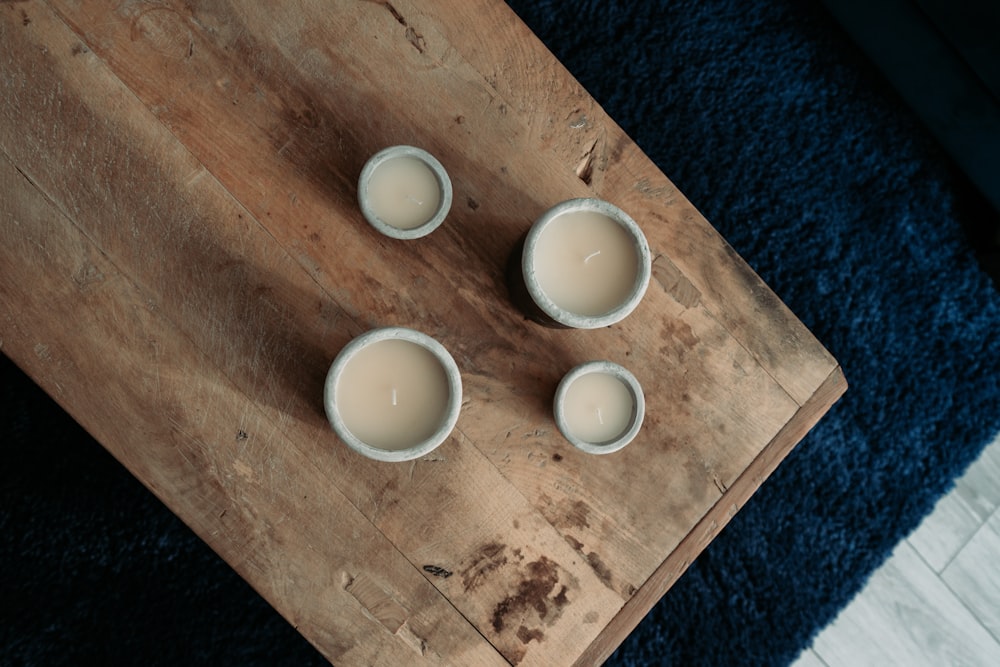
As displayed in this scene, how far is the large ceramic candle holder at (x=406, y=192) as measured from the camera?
70 cm

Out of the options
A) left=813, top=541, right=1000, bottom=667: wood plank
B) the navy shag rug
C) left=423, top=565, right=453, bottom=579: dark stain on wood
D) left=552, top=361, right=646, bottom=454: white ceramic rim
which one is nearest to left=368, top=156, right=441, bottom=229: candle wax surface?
left=552, top=361, right=646, bottom=454: white ceramic rim

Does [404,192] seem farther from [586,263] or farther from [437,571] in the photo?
[437,571]

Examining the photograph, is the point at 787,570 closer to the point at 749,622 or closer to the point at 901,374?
the point at 749,622

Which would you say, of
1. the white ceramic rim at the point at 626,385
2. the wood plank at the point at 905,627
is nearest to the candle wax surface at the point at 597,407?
the white ceramic rim at the point at 626,385

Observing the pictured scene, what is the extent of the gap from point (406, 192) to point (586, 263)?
0.61ft

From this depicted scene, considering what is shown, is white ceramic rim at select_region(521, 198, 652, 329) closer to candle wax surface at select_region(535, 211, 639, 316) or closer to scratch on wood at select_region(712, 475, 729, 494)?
candle wax surface at select_region(535, 211, 639, 316)

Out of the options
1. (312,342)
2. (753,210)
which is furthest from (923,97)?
(312,342)

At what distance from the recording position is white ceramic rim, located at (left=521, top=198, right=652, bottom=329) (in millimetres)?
678

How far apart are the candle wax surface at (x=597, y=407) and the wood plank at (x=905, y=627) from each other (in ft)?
2.79

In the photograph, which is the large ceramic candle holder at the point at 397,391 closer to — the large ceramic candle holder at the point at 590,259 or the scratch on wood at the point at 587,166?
the large ceramic candle holder at the point at 590,259

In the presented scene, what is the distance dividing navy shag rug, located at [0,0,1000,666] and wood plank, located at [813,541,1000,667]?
0.03 m

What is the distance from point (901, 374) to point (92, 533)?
1399 mm

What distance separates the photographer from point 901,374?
1.36 meters

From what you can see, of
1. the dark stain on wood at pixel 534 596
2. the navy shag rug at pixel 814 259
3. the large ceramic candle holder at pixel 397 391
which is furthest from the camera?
the navy shag rug at pixel 814 259
